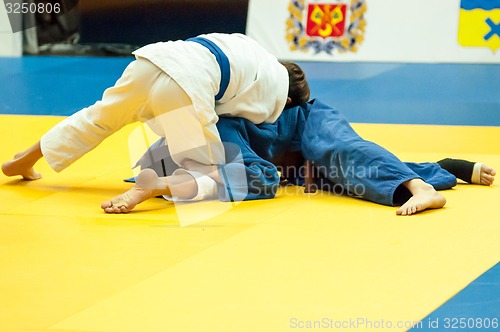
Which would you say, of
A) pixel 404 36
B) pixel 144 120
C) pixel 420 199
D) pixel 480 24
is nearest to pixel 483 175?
pixel 420 199

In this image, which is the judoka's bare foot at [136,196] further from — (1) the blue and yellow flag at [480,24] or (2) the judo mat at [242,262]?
(1) the blue and yellow flag at [480,24]

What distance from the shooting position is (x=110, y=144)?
4438 mm

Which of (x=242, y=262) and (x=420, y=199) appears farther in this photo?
(x=420, y=199)

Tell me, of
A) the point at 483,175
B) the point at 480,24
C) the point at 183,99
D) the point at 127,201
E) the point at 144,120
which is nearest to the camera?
the point at 127,201

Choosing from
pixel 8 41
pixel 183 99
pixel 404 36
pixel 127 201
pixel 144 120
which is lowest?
pixel 8 41

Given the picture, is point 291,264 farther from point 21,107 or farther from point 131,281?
point 21,107

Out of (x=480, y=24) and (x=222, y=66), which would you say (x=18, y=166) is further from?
(x=480, y=24)

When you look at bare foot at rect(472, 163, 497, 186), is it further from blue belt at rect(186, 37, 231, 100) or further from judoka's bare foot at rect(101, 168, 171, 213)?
judoka's bare foot at rect(101, 168, 171, 213)

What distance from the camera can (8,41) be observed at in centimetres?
777

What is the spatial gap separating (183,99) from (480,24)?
3812mm

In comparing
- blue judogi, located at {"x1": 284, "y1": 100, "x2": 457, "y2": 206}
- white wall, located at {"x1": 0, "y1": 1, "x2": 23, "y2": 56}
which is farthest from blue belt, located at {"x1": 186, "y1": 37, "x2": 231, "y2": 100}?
white wall, located at {"x1": 0, "y1": 1, "x2": 23, "y2": 56}

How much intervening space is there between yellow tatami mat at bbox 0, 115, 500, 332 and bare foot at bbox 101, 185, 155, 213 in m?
0.05

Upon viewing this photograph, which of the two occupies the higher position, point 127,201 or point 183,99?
point 183,99

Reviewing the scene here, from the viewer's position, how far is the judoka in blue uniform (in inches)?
127
